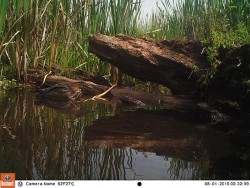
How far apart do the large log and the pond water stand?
0.93 meters

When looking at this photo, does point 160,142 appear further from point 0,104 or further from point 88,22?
point 88,22

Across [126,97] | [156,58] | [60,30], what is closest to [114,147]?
[126,97]

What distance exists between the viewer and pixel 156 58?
167 inches

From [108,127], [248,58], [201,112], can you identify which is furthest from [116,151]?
[248,58]

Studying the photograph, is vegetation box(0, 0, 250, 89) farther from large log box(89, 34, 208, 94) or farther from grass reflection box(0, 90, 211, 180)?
grass reflection box(0, 90, 211, 180)

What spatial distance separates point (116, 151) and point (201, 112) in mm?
1612

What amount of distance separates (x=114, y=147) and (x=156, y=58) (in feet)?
7.61

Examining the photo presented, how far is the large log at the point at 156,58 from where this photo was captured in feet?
13.6

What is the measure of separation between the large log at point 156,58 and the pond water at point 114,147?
0.93 metres

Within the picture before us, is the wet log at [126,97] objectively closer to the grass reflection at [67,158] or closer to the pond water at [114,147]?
the pond water at [114,147]

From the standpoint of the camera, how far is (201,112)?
3398mm

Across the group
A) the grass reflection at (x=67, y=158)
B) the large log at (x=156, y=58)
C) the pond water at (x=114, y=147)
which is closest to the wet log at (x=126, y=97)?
the large log at (x=156, y=58)

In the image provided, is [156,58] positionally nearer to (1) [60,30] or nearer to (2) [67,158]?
(1) [60,30]

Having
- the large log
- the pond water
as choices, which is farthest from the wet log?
the pond water
